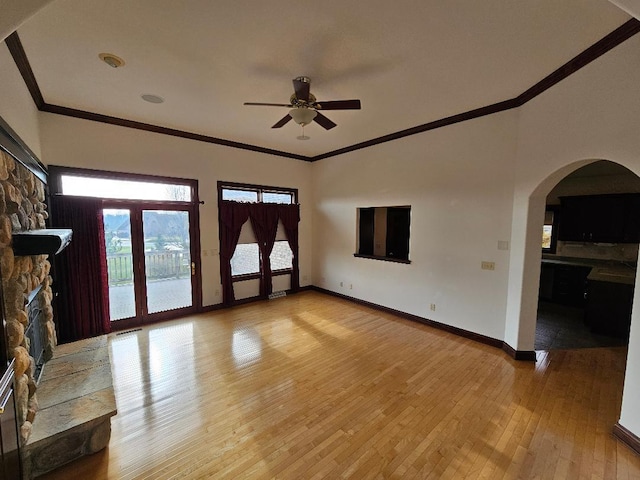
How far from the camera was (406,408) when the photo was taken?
2.38 meters

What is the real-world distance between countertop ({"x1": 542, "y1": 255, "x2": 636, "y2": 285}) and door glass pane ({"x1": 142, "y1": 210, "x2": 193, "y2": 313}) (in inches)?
256

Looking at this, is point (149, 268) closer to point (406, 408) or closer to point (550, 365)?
point (406, 408)

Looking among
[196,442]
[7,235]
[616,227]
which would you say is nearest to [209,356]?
[196,442]

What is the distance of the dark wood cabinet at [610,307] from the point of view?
3.71 meters

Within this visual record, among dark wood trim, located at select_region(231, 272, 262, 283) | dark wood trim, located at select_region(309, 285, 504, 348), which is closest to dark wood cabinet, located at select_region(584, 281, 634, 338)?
dark wood trim, located at select_region(309, 285, 504, 348)

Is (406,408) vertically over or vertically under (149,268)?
under

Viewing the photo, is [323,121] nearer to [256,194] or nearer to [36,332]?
[256,194]

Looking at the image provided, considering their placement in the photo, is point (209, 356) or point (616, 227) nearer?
point (209, 356)

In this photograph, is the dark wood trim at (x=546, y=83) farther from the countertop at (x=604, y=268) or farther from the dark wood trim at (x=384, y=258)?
the countertop at (x=604, y=268)

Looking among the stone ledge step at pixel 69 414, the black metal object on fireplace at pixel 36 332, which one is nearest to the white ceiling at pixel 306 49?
the black metal object on fireplace at pixel 36 332

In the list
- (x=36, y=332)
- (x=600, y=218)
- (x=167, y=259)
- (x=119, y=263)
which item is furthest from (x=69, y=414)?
(x=600, y=218)

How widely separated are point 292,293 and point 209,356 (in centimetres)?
292

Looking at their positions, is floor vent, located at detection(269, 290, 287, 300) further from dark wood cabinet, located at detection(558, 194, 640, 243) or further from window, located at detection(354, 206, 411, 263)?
dark wood cabinet, located at detection(558, 194, 640, 243)

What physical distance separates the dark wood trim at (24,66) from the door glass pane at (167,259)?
5.63 feet
